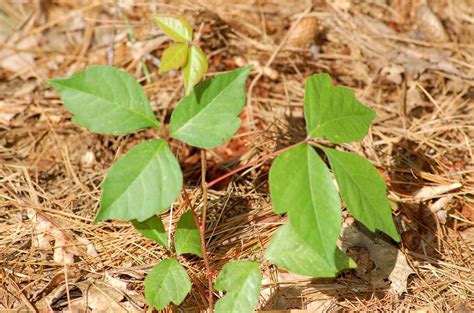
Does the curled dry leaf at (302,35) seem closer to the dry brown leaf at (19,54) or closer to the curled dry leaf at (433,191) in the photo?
the curled dry leaf at (433,191)

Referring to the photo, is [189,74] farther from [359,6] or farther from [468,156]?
Result: [359,6]

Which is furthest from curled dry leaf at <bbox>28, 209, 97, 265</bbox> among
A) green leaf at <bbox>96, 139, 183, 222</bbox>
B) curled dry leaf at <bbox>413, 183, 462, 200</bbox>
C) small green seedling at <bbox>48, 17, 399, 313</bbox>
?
curled dry leaf at <bbox>413, 183, 462, 200</bbox>

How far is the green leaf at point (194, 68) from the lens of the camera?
5.71 feet

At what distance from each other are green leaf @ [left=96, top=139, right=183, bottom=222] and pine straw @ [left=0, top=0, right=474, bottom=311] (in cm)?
49

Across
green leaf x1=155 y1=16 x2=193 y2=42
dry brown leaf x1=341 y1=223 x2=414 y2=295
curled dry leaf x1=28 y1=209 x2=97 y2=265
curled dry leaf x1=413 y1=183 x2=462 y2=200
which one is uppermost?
green leaf x1=155 y1=16 x2=193 y2=42

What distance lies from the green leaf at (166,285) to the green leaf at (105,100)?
450 millimetres

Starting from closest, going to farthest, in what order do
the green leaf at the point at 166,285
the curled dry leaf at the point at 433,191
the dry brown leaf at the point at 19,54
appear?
the green leaf at the point at 166,285, the curled dry leaf at the point at 433,191, the dry brown leaf at the point at 19,54

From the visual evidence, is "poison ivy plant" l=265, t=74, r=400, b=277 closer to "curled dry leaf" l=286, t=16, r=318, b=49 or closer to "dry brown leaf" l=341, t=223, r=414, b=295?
"dry brown leaf" l=341, t=223, r=414, b=295

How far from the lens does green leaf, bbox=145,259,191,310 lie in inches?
60.0

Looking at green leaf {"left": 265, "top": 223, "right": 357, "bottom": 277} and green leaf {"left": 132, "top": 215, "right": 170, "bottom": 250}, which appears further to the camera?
green leaf {"left": 132, "top": 215, "right": 170, "bottom": 250}

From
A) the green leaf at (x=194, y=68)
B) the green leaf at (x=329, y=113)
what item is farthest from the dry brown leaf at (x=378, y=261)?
the green leaf at (x=194, y=68)

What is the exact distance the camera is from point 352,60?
9.28 feet

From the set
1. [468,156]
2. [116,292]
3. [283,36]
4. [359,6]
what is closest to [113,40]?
[283,36]

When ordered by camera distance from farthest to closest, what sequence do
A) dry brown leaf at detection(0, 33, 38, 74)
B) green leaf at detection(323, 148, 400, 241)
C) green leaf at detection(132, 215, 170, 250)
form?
dry brown leaf at detection(0, 33, 38, 74) < green leaf at detection(132, 215, 170, 250) < green leaf at detection(323, 148, 400, 241)
